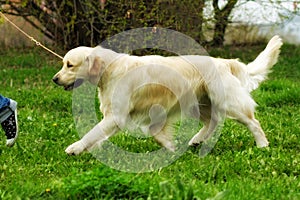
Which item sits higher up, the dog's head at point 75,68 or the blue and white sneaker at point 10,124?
the dog's head at point 75,68

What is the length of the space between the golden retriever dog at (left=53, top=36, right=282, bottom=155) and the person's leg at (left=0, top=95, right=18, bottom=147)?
0.53m

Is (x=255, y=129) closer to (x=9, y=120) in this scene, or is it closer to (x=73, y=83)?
(x=73, y=83)

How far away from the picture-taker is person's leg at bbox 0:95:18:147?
569 centimetres

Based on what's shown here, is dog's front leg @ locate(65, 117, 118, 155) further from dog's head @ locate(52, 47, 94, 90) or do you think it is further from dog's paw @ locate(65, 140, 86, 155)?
dog's head @ locate(52, 47, 94, 90)

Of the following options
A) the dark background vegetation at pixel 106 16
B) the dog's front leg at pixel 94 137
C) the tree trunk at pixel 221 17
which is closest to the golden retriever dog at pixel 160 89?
the dog's front leg at pixel 94 137

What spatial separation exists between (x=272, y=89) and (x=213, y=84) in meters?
4.04

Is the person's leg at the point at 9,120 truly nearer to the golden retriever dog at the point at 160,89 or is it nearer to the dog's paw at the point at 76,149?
the golden retriever dog at the point at 160,89

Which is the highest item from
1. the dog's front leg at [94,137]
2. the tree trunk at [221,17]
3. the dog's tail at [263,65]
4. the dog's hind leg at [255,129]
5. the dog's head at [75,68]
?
the dog's head at [75,68]

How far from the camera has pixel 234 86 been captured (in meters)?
5.86

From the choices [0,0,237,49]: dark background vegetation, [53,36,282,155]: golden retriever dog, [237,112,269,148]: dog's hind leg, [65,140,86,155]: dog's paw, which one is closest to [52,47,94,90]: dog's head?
[53,36,282,155]: golden retriever dog

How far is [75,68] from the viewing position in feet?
18.0

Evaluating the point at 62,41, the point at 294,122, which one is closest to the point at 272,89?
the point at 294,122

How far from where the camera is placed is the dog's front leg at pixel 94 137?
5.30 m

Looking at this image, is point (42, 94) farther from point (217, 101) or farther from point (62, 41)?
point (62, 41)
